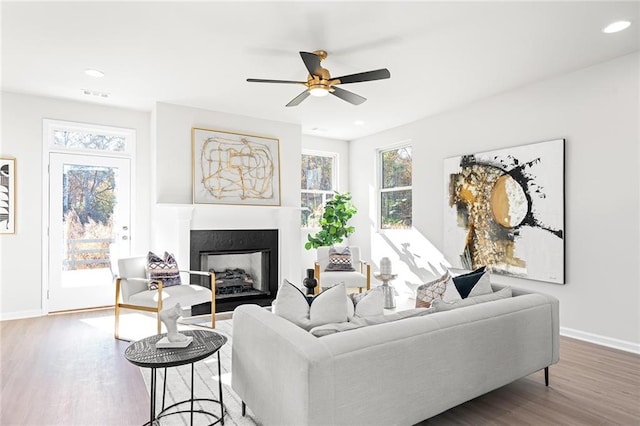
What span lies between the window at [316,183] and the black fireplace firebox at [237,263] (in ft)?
4.36

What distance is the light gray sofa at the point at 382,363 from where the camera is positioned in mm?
1680

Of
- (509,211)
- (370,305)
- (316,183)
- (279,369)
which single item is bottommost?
(279,369)

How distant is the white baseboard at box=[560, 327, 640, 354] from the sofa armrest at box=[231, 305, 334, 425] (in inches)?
130

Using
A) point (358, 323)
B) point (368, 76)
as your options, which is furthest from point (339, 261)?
point (358, 323)

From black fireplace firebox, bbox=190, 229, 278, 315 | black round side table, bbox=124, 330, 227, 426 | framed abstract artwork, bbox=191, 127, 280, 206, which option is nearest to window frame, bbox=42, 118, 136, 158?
framed abstract artwork, bbox=191, 127, 280, 206

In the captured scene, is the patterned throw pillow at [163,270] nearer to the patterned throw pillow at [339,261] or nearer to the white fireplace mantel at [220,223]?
the white fireplace mantel at [220,223]

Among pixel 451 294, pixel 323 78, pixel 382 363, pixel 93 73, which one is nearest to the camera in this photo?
pixel 382 363

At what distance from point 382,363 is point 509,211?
327 cm

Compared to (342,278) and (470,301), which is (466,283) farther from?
(342,278)

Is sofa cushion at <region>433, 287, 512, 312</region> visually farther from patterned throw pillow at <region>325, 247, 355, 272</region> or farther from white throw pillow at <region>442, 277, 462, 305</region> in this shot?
patterned throw pillow at <region>325, 247, 355, 272</region>

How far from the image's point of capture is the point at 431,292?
292 cm

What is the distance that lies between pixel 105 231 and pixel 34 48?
249 cm

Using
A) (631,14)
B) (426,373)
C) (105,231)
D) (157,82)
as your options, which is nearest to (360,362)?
(426,373)

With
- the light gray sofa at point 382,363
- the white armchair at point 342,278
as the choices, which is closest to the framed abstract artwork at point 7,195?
the white armchair at point 342,278
